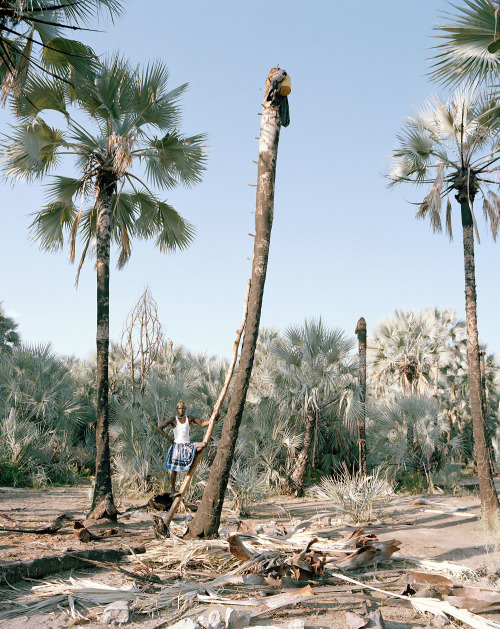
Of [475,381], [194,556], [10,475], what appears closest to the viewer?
[194,556]

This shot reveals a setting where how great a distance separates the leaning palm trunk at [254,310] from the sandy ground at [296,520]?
1124 millimetres

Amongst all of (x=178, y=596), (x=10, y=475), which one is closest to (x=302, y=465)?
(x=10, y=475)

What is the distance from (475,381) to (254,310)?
5.51 metres

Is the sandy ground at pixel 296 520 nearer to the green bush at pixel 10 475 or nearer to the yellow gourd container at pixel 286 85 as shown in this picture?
the green bush at pixel 10 475

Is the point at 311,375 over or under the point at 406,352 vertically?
under

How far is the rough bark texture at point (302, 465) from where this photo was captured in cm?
1280

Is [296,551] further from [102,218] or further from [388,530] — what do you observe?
[102,218]

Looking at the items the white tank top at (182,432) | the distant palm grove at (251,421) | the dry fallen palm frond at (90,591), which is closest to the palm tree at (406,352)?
the distant palm grove at (251,421)

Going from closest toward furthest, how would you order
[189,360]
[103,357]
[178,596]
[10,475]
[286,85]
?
[178,596] → [286,85] → [103,357] → [10,475] → [189,360]

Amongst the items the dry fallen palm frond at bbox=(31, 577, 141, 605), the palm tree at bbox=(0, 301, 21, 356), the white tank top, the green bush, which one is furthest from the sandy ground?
the palm tree at bbox=(0, 301, 21, 356)

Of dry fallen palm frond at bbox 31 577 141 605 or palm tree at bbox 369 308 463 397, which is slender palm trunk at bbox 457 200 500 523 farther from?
palm tree at bbox 369 308 463 397

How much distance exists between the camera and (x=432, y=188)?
10680 mm

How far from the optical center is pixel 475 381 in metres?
10.0

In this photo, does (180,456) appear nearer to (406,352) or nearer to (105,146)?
(105,146)
